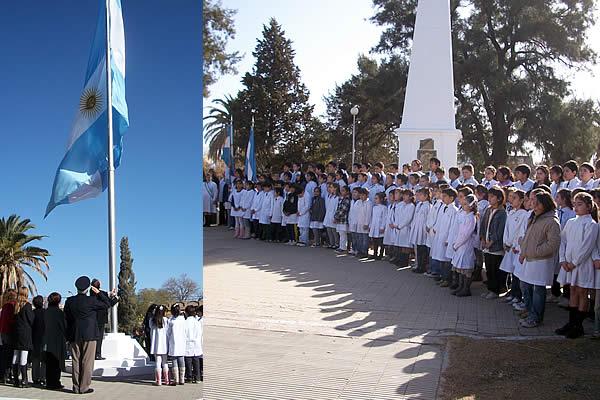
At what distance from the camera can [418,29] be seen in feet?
46.4

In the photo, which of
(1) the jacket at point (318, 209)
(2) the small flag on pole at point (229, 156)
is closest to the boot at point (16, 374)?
(1) the jacket at point (318, 209)

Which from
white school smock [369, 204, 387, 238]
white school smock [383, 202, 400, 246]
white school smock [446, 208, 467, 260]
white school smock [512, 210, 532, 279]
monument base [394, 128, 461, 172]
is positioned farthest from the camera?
monument base [394, 128, 461, 172]

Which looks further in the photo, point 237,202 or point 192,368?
point 237,202

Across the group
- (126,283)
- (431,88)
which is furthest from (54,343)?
(431,88)

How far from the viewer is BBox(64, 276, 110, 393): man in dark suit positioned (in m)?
3.05

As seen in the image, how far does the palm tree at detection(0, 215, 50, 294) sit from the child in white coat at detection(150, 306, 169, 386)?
705 millimetres

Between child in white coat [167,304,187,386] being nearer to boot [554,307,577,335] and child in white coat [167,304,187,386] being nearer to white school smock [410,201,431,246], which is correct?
boot [554,307,577,335]

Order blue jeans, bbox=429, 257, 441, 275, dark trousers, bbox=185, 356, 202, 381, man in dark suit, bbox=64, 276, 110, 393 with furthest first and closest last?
blue jeans, bbox=429, 257, 441, 275
dark trousers, bbox=185, 356, 202, 381
man in dark suit, bbox=64, 276, 110, 393

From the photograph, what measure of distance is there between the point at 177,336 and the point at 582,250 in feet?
13.2

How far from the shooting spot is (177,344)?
3.00 meters

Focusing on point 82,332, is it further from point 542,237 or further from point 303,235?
point 303,235

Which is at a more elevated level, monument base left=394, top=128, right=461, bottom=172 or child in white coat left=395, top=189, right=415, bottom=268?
monument base left=394, top=128, right=461, bottom=172

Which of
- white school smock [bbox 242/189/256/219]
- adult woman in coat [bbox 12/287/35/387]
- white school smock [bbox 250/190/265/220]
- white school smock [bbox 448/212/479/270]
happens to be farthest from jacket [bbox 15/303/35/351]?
white school smock [bbox 242/189/256/219]

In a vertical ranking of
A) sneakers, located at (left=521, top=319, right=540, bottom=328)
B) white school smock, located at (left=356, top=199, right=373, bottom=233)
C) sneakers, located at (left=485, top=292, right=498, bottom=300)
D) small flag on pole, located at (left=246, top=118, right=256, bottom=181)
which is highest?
small flag on pole, located at (left=246, top=118, right=256, bottom=181)
